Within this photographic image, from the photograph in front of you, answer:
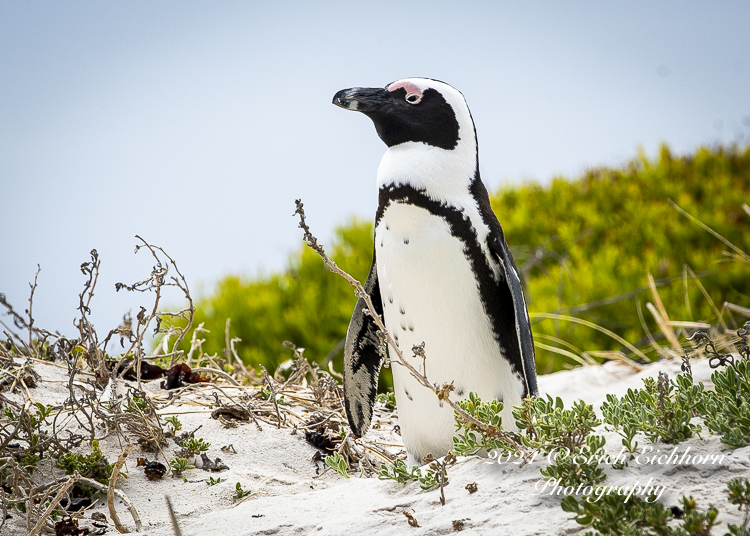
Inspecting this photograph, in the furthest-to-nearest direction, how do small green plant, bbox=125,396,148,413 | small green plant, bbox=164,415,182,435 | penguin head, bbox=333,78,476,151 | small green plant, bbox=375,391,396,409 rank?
small green plant, bbox=375,391,396,409 → small green plant, bbox=164,415,182,435 → small green plant, bbox=125,396,148,413 → penguin head, bbox=333,78,476,151

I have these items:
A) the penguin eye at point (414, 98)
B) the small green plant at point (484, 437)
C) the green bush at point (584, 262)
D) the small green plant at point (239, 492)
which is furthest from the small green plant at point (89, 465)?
the green bush at point (584, 262)

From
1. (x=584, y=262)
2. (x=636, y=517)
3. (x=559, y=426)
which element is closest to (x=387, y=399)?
(x=559, y=426)

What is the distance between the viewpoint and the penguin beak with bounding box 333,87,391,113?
7.79 feet

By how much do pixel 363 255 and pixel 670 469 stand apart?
257 inches

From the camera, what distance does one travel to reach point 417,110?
237cm

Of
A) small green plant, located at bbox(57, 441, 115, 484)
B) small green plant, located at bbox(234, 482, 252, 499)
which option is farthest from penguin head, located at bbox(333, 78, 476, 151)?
small green plant, located at bbox(57, 441, 115, 484)

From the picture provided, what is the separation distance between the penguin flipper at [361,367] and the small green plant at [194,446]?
21.4 inches

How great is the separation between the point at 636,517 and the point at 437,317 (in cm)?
106

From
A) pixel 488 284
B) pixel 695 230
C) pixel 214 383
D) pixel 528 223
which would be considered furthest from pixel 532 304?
pixel 488 284

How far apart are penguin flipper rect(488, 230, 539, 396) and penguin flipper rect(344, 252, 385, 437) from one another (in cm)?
51

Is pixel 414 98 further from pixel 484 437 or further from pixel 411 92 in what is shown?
pixel 484 437

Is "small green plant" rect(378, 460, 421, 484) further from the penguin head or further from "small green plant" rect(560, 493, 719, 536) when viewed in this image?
the penguin head

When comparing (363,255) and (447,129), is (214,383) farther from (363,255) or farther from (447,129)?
(363,255)

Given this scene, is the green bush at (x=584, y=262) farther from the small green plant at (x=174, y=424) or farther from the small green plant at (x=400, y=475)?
the small green plant at (x=400, y=475)
